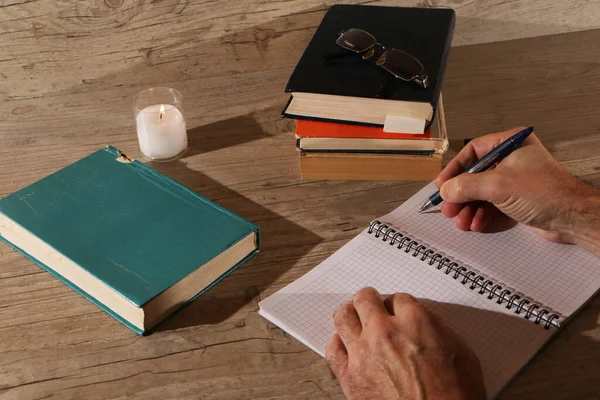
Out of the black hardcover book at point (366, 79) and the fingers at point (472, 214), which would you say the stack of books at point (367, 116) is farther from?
the fingers at point (472, 214)

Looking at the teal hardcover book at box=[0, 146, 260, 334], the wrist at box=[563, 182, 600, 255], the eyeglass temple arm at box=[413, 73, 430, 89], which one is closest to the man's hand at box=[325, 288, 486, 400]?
the teal hardcover book at box=[0, 146, 260, 334]

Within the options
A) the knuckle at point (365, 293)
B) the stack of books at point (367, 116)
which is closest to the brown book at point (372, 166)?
the stack of books at point (367, 116)

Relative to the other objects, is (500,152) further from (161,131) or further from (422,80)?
(161,131)

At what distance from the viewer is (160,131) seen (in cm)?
138

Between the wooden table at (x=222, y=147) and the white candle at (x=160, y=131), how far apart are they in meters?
0.03

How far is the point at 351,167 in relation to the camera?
4.49 feet

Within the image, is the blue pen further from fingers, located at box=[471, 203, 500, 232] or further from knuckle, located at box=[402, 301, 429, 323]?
knuckle, located at box=[402, 301, 429, 323]

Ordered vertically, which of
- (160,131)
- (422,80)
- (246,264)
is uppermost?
(422,80)

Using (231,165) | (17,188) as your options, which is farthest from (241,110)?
(17,188)

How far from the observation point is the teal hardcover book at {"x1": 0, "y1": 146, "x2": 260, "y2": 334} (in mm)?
1064

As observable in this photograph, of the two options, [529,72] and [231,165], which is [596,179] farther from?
[231,165]

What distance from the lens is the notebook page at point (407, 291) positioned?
100cm

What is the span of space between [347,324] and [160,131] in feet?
1.94

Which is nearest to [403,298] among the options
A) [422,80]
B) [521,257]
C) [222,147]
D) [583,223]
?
[521,257]
